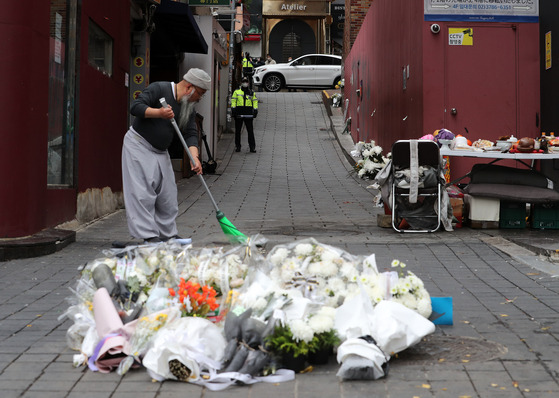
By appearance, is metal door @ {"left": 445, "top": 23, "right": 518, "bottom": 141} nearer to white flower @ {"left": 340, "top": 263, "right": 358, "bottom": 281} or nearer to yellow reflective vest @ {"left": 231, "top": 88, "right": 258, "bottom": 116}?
white flower @ {"left": 340, "top": 263, "right": 358, "bottom": 281}

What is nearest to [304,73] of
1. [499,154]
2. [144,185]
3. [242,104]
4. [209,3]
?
[242,104]

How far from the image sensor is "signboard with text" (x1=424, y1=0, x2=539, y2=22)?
12.6 meters

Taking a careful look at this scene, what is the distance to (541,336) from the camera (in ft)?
15.5

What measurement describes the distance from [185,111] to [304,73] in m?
27.6

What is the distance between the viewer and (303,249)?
4934 mm

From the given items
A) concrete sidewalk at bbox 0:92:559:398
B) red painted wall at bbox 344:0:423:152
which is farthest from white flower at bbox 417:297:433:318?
red painted wall at bbox 344:0:423:152

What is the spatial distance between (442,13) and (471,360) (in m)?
9.40

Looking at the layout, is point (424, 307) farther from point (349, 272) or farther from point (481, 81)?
point (481, 81)

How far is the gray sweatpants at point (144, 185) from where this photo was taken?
737 centimetres

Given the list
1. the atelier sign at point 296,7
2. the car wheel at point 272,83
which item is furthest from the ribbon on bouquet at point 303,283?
the atelier sign at point 296,7

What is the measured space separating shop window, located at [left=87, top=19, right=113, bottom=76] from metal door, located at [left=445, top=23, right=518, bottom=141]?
528 cm

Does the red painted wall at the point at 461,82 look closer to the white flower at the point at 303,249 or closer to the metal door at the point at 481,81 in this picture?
the metal door at the point at 481,81

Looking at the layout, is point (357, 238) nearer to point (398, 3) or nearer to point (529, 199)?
point (529, 199)

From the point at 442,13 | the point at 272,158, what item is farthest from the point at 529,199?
the point at 272,158
